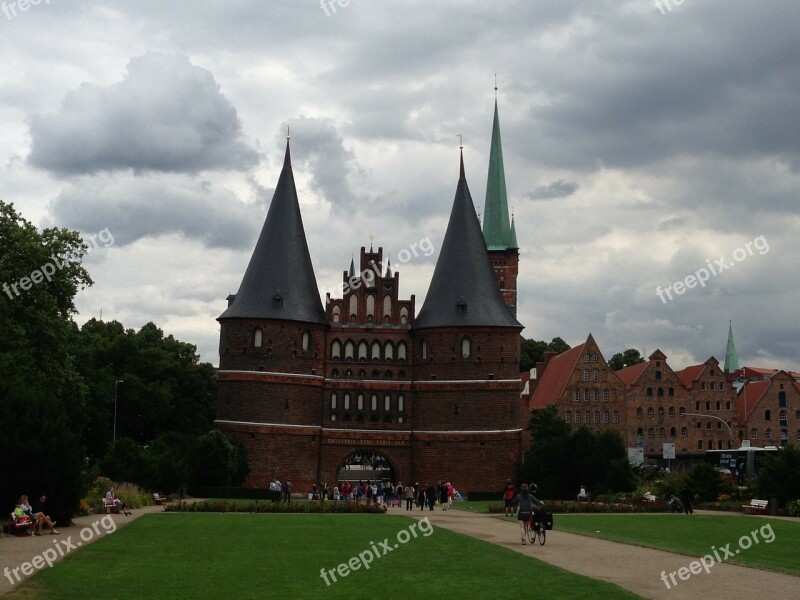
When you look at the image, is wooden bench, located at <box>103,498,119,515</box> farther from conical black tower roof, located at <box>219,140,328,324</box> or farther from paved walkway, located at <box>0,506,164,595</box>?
conical black tower roof, located at <box>219,140,328,324</box>

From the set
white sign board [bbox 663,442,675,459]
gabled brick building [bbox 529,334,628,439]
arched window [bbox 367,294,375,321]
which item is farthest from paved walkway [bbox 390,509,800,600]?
gabled brick building [bbox 529,334,628,439]

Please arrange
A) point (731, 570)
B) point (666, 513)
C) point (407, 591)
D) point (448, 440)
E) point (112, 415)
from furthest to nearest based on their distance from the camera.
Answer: point (112, 415) → point (448, 440) → point (666, 513) → point (731, 570) → point (407, 591)

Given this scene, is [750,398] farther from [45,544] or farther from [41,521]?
[45,544]

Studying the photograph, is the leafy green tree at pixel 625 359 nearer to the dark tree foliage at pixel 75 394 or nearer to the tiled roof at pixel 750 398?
the tiled roof at pixel 750 398

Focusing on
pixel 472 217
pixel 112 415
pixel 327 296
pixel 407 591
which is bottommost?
pixel 407 591

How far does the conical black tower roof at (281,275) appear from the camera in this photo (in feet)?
208

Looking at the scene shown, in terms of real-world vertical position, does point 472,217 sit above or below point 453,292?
above

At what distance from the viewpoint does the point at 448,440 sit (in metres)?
64.3

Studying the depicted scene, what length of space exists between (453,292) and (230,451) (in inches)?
699

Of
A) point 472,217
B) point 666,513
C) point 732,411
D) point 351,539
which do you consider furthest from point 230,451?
point 732,411

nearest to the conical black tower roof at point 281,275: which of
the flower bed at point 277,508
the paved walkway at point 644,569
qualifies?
the flower bed at point 277,508

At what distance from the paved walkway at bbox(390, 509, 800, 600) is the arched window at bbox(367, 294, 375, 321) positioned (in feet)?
128

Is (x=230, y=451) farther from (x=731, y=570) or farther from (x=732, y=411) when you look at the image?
(x=732, y=411)

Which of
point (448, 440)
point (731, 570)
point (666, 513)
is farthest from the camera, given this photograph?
point (448, 440)
